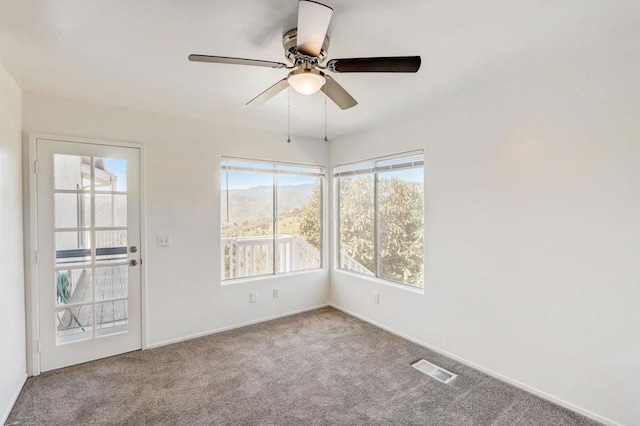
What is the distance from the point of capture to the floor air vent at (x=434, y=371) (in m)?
2.58

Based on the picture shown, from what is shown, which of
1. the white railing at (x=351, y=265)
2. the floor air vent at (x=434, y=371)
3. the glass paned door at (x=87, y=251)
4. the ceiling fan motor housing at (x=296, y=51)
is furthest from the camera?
the white railing at (x=351, y=265)

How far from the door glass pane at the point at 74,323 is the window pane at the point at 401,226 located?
317 centimetres

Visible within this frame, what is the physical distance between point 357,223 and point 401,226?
0.74 m

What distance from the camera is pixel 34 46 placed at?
1907mm

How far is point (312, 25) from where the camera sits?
1420 millimetres

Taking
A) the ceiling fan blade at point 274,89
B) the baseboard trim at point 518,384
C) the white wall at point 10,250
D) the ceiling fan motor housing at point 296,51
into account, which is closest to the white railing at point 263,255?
the baseboard trim at point 518,384

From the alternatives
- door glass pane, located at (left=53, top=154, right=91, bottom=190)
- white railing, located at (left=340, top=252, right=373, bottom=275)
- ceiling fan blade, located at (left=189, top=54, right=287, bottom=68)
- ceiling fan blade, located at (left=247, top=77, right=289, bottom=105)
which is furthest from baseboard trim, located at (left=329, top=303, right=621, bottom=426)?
door glass pane, located at (left=53, top=154, right=91, bottom=190)

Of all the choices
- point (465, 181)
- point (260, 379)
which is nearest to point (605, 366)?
point (465, 181)

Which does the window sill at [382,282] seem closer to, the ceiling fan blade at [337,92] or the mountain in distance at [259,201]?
the mountain in distance at [259,201]

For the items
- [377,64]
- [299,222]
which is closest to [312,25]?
[377,64]

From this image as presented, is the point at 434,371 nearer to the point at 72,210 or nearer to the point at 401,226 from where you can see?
the point at 401,226

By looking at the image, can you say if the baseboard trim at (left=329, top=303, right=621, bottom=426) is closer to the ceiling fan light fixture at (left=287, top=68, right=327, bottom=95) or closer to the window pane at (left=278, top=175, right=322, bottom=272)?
the window pane at (left=278, top=175, right=322, bottom=272)

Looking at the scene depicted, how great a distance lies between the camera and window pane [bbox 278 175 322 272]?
4.25m

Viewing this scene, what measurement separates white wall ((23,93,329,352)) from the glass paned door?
15 cm
